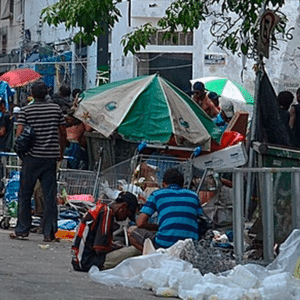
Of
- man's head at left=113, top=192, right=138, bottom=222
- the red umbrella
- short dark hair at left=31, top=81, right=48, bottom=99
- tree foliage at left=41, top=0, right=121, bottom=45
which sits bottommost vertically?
man's head at left=113, top=192, right=138, bottom=222

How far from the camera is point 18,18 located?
138ft

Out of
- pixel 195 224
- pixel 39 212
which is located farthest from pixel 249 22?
pixel 195 224

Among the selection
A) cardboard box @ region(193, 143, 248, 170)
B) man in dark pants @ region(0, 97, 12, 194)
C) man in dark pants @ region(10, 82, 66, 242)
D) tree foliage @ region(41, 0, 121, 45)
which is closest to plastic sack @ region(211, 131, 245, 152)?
cardboard box @ region(193, 143, 248, 170)

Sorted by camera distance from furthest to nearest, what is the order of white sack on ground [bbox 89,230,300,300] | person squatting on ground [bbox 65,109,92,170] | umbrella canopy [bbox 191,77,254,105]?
1. umbrella canopy [bbox 191,77,254,105]
2. person squatting on ground [bbox 65,109,92,170]
3. white sack on ground [bbox 89,230,300,300]

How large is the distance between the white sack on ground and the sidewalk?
16 centimetres

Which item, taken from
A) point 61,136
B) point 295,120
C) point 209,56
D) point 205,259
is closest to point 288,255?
point 205,259

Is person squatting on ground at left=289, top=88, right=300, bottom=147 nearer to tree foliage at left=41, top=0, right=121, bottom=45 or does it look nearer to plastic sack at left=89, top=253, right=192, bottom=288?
tree foliage at left=41, top=0, right=121, bottom=45

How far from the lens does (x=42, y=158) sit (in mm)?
12141

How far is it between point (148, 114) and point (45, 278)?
5.02 meters

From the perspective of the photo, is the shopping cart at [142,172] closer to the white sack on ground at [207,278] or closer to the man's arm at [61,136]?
the man's arm at [61,136]

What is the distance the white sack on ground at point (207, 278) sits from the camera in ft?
26.7

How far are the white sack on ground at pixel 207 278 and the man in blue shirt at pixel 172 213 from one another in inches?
16.3

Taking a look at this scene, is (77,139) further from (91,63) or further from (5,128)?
(91,63)

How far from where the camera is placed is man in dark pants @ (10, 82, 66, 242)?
Answer: 12109 millimetres
